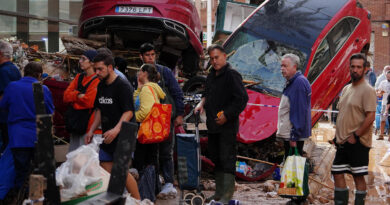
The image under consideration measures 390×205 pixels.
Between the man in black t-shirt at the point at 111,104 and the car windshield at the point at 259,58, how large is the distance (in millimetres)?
4407

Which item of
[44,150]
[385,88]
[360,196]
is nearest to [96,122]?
[44,150]

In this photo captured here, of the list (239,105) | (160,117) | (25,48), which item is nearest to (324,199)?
(239,105)

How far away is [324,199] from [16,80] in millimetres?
4145

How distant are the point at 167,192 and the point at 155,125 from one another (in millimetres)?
1010

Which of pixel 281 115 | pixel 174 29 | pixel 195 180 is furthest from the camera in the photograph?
pixel 174 29

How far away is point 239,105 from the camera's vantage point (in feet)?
22.1

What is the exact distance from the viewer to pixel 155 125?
6.94m

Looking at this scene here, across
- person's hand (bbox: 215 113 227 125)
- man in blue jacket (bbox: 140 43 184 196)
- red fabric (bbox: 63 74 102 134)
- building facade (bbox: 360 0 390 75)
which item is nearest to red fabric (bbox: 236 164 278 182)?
man in blue jacket (bbox: 140 43 184 196)

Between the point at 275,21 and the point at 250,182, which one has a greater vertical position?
the point at 275,21

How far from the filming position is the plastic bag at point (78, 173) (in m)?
4.20

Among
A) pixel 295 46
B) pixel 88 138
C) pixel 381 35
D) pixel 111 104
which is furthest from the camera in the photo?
pixel 381 35

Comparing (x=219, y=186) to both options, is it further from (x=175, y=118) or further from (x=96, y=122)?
(x=96, y=122)

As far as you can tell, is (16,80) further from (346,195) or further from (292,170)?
(346,195)

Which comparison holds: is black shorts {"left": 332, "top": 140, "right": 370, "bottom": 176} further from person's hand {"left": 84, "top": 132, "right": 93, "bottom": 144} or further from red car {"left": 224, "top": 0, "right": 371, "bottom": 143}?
red car {"left": 224, "top": 0, "right": 371, "bottom": 143}
